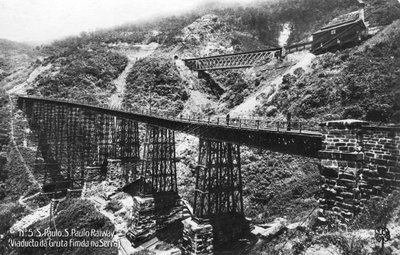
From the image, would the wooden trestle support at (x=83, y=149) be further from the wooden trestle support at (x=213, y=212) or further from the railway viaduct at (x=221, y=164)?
the wooden trestle support at (x=213, y=212)

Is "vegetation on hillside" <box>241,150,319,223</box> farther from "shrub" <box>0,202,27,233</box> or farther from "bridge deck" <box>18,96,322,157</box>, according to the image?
"shrub" <box>0,202,27,233</box>

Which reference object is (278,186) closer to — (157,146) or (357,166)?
(157,146)

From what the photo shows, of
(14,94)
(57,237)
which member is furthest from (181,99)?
(14,94)

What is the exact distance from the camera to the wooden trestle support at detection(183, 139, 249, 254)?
57.9ft

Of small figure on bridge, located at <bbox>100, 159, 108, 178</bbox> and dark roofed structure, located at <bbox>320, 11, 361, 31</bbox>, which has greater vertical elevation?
dark roofed structure, located at <bbox>320, 11, 361, 31</bbox>

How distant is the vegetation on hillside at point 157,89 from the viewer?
164 feet

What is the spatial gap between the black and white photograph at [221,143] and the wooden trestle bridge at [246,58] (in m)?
0.28

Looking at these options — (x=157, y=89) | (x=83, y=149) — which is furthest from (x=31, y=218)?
(x=157, y=89)

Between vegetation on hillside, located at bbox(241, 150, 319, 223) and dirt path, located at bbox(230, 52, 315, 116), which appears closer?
vegetation on hillside, located at bbox(241, 150, 319, 223)

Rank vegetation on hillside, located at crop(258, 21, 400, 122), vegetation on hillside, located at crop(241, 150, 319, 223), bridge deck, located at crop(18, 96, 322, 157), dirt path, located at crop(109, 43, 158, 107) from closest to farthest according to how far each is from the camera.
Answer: bridge deck, located at crop(18, 96, 322, 157)
vegetation on hillside, located at crop(241, 150, 319, 223)
vegetation on hillside, located at crop(258, 21, 400, 122)
dirt path, located at crop(109, 43, 158, 107)

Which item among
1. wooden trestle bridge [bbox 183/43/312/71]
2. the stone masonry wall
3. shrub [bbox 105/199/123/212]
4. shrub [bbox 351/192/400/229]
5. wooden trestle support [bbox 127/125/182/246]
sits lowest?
shrub [bbox 105/199/123/212]

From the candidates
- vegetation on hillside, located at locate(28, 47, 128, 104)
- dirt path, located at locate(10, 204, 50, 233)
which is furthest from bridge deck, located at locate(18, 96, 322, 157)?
vegetation on hillside, located at locate(28, 47, 128, 104)

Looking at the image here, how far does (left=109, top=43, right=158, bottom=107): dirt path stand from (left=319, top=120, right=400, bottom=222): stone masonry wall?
148 feet

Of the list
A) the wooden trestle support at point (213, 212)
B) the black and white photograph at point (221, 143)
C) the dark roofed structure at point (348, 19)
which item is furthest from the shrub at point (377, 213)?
the dark roofed structure at point (348, 19)
